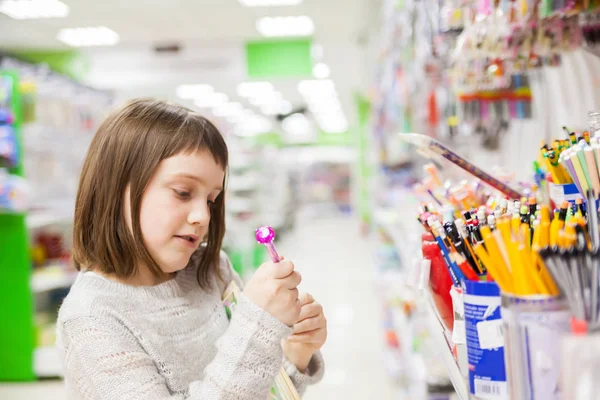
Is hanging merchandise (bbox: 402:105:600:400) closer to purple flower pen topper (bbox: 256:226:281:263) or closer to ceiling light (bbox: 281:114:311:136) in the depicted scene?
purple flower pen topper (bbox: 256:226:281:263)

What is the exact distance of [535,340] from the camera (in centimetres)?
56

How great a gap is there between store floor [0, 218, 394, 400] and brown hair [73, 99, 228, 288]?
8.60ft

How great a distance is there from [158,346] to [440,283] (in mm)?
503

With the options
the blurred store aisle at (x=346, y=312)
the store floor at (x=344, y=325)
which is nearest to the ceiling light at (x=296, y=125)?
the blurred store aisle at (x=346, y=312)

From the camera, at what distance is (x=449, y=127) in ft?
7.41

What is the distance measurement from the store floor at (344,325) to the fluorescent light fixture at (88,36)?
12.9 ft

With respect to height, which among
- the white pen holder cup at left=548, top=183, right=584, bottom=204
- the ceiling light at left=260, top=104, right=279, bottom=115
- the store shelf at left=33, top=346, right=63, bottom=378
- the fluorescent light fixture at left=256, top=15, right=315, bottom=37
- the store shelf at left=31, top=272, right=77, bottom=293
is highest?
the fluorescent light fixture at left=256, top=15, right=315, bottom=37

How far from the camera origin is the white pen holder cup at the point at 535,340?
556 mm

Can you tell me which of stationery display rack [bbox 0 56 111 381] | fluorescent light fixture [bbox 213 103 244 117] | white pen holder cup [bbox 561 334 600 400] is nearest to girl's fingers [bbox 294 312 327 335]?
white pen holder cup [bbox 561 334 600 400]

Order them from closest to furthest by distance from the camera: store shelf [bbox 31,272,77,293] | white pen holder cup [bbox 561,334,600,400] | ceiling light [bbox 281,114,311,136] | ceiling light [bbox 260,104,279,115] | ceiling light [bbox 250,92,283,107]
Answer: white pen holder cup [bbox 561,334,600,400] < store shelf [bbox 31,272,77,293] < ceiling light [bbox 250,92,283,107] < ceiling light [bbox 260,104,279,115] < ceiling light [bbox 281,114,311,136]

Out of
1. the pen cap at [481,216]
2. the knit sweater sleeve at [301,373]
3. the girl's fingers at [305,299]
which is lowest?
the knit sweater sleeve at [301,373]

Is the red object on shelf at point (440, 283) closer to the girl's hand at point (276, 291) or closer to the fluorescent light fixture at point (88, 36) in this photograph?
the girl's hand at point (276, 291)

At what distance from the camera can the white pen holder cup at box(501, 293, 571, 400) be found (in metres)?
0.56

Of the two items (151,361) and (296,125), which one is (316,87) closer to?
(296,125)
